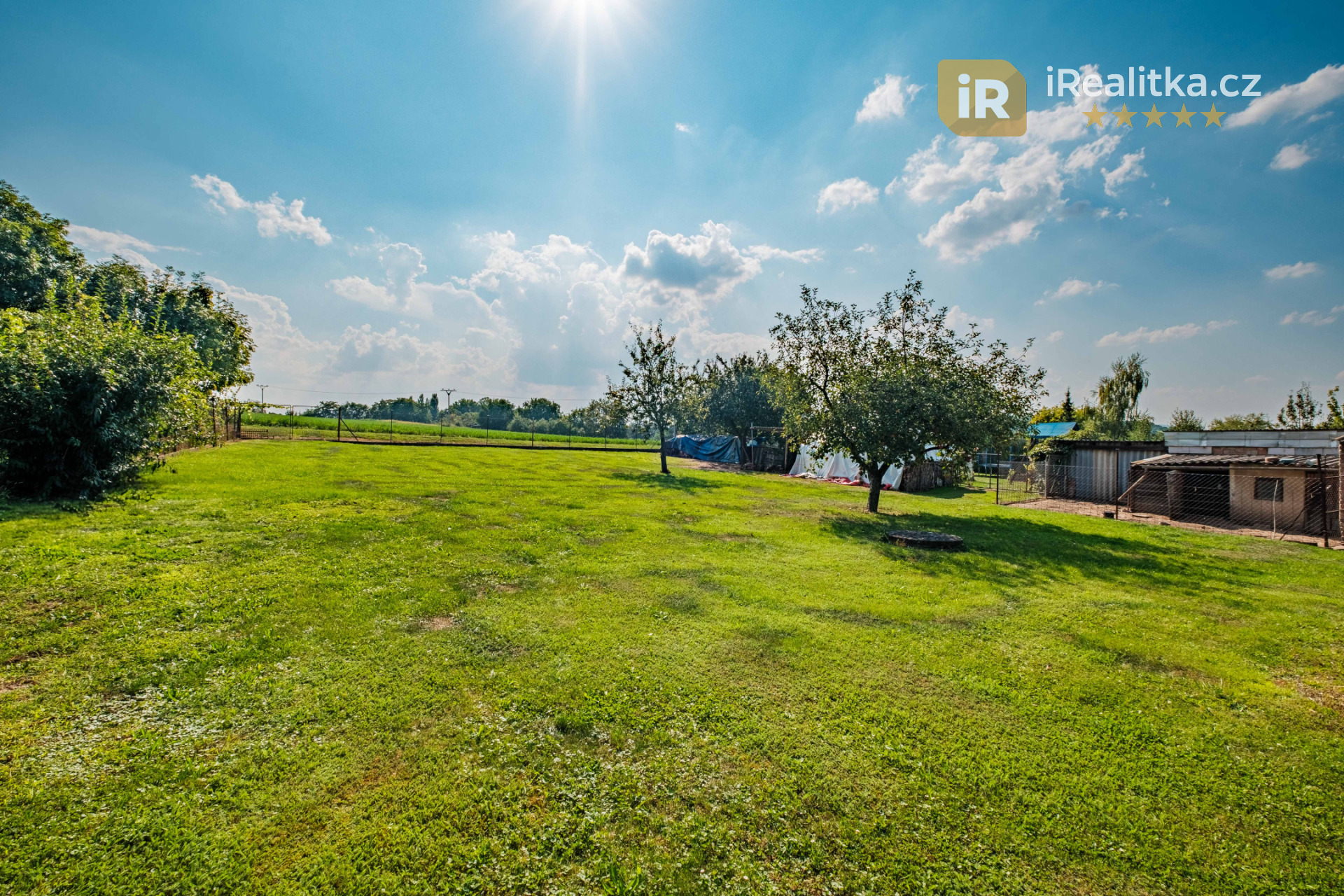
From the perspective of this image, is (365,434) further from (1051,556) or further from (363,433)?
(1051,556)

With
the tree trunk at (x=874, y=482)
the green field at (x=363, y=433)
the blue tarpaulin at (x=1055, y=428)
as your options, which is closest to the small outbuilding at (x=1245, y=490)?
the tree trunk at (x=874, y=482)

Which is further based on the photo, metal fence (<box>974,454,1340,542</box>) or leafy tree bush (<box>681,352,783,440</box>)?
leafy tree bush (<box>681,352,783,440</box>)

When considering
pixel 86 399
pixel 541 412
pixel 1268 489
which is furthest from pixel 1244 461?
pixel 541 412

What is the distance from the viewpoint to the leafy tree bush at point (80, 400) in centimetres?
903

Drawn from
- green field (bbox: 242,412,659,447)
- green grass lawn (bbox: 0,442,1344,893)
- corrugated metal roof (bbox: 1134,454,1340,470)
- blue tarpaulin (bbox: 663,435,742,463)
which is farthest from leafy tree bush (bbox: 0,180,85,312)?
corrugated metal roof (bbox: 1134,454,1340,470)

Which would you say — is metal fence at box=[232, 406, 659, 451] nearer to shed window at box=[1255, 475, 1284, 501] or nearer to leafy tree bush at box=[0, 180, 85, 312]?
leafy tree bush at box=[0, 180, 85, 312]

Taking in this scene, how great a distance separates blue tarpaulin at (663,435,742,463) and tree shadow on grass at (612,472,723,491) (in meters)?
13.2

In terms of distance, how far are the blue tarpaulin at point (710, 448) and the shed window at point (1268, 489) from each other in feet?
81.1

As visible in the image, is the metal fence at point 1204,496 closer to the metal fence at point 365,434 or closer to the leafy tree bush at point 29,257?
the metal fence at point 365,434

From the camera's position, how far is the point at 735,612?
248 inches

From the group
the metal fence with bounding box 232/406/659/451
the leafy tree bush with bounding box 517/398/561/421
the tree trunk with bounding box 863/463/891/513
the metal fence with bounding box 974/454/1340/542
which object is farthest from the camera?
the leafy tree bush with bounding box 517/398/561/421

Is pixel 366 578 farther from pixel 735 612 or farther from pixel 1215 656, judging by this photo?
pixel 1215 656

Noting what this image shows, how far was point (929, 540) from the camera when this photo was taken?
10.5 m

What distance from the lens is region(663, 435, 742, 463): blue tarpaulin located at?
129 feet
